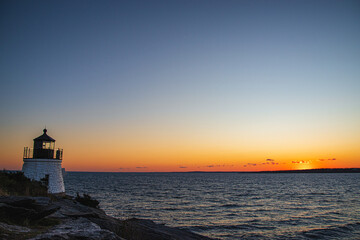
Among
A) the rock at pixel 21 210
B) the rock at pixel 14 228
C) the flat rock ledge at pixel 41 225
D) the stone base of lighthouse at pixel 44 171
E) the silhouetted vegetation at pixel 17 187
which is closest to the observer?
the flat rock ledge at pixel 41 225

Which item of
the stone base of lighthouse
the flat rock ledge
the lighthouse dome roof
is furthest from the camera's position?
the lighthouse dome roof

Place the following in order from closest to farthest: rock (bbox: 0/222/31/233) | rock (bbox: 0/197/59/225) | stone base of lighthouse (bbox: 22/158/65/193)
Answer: rock (bbox: 0/222/31/233)
rock (bbox: 0/197/59/225)
stone base of lighthouse (bbox: 22/158/65/193)

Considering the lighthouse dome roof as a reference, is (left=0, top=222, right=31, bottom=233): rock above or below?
below

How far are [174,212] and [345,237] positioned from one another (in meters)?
18.0

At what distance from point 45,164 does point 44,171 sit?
738 millimetres

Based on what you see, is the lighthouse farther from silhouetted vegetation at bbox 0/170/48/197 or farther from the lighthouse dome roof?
silhouetted vegetation at bbox 0/170/48/197

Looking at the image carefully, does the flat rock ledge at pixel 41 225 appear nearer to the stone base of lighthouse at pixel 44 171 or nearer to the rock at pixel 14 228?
the rock at pixel 14 228

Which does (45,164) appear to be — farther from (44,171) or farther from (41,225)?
(41,225)

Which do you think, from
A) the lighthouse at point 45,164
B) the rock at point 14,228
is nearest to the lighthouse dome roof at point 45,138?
the lighthouse at point 45,164

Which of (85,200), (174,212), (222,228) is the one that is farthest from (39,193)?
(174,212)

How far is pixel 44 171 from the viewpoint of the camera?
83.5ft

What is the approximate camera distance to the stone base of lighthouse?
2508 cm

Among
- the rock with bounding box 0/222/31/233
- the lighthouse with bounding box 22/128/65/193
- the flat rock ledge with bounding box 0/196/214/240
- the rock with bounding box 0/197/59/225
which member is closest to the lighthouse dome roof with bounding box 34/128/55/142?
the lighthouse with bounding box 22/128/65/193

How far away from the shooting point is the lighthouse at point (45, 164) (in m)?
25.2
